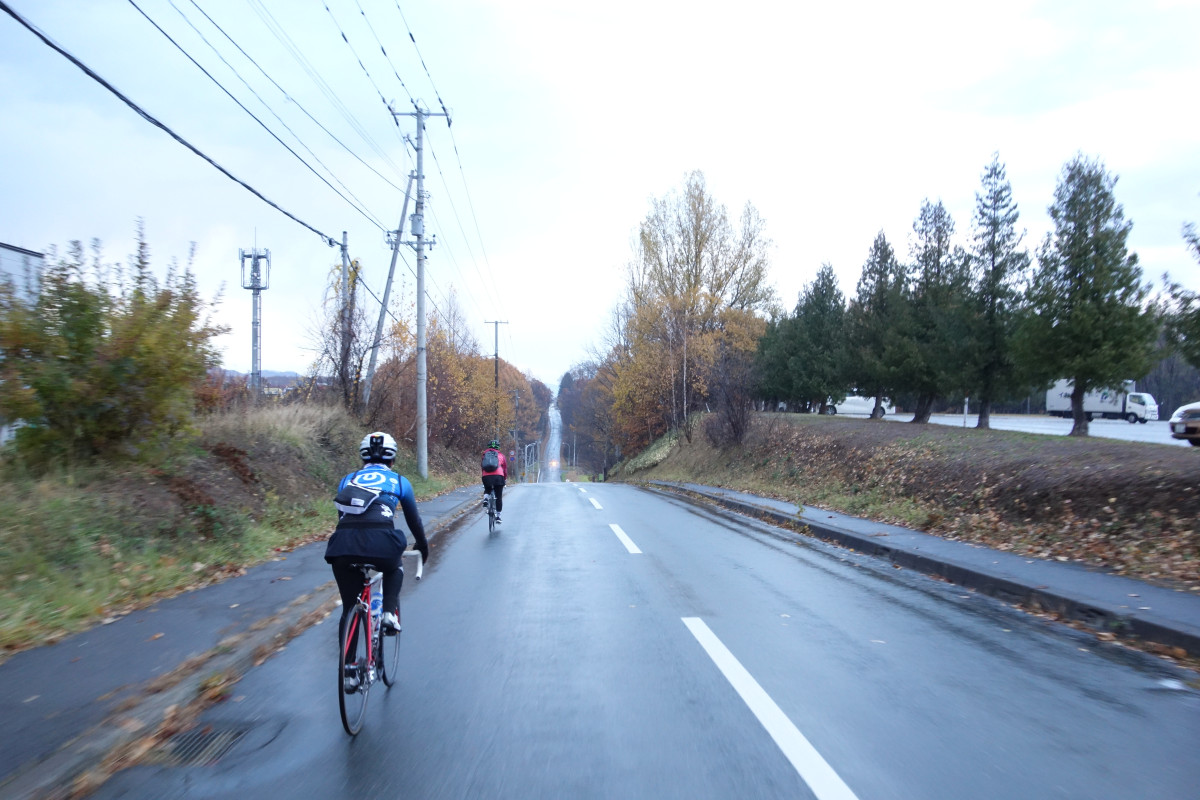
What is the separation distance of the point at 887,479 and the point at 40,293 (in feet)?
52.8

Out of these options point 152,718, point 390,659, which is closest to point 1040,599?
point 390,659

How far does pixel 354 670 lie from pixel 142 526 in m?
5.81

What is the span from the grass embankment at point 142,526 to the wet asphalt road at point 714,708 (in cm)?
215

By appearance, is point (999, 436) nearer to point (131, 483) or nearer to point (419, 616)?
point (419, 616)

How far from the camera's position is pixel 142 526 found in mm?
8930

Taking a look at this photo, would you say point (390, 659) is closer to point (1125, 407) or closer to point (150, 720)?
point (150, 720)

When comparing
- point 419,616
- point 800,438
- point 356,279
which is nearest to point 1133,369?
point 800,438

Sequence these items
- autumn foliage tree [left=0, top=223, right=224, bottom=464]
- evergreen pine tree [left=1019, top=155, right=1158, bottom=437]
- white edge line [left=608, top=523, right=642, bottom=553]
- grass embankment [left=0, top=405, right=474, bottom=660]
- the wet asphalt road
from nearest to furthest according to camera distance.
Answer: the wet asphalt road → grass embankment [left=0, top=405, right=474, bottom=660] → autumn foliage tree [left=0, top=223, right=224, bottom=464] → white edge line [left=608, top=523, right=642, bottom=553] → evergreen pine tree [left=1019, top=155, right=1158, bottom=437]

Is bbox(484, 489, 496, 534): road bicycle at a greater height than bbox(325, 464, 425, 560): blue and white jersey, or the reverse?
bbox(325, 464, 425, 560): blue and white jersey

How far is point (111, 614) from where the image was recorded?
706 cm

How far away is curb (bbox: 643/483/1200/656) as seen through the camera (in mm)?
6344

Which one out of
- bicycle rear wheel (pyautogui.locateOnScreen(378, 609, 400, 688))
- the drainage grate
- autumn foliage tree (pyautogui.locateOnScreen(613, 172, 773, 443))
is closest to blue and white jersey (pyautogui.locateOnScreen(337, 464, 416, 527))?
bicycle rear wheel (pyautogui.locateOnScreen(378, 609, 400, 688))

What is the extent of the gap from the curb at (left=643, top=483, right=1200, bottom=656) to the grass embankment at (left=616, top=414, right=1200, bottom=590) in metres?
1.46

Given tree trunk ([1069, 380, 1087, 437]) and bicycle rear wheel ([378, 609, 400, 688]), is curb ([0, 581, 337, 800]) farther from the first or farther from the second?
tree trunk ([1069, 380, 1087, 437])
